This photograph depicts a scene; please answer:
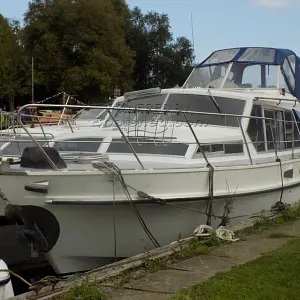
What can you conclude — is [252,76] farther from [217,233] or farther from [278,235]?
[217,233]

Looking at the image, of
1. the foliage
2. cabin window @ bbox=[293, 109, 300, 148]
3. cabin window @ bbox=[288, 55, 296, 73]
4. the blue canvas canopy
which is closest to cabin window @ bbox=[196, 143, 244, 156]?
cabin window @ bbox=[293, 109, 300, 148]

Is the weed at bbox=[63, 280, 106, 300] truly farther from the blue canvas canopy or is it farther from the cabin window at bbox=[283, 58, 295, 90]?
the cabin window at bbox=[283, 58, 295, 90]

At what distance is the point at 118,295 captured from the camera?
4469mm

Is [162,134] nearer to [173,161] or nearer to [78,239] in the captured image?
[173,161]

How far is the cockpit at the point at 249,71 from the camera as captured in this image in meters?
9.66

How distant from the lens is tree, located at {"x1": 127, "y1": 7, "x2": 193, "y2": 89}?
51.6 meters

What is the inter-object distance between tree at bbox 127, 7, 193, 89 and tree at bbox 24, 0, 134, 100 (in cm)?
1061

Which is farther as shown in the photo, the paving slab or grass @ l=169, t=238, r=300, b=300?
the paving slab

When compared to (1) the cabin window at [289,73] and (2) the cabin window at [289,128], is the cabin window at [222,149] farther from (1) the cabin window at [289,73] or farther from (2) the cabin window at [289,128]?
(1) the cabin window at [289,73]

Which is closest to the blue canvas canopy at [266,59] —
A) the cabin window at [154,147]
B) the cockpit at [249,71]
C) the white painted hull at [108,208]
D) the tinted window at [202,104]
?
the cockpit at [249,71]

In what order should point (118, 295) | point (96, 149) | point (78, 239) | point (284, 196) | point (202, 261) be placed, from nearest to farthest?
1. point (118, 295)
2. point (202, 261)
3. point (78, 239)
4. point (96, 149)
5. point (284, 196)

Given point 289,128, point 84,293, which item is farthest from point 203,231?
point 289,128

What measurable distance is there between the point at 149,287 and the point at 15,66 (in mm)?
37330

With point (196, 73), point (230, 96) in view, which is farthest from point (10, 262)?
point (196, 73)
